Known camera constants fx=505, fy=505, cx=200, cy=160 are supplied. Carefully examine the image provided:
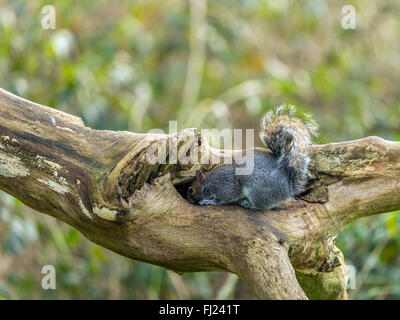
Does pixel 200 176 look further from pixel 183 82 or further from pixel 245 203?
pixel 183 82

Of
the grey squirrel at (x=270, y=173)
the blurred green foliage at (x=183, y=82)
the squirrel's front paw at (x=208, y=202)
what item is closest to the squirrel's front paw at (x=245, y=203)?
the grey squirrel at (x=270, y=173)

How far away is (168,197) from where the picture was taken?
173cm

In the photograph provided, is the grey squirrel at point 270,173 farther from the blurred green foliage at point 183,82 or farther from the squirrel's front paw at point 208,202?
the blurred green foliage at point 183,82

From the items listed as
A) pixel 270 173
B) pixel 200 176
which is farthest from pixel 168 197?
pixel 270 173

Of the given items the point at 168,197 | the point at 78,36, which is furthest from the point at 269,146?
the point at 78,36

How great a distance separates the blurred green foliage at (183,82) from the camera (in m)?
3.36

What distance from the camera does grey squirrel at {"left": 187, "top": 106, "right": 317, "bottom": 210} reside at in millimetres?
1910

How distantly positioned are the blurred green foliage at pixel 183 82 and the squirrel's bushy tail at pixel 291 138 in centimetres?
69

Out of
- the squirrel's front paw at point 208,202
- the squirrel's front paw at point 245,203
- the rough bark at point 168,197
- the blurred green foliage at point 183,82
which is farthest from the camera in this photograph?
the blurred green foliage at point 183,82

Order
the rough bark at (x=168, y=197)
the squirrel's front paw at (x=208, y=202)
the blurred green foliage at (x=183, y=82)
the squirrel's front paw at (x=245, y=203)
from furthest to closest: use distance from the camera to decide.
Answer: the blurred green foliage at (x=183, y=82)
the squirrel's front paw at (x=208, y=202)
the squirrel's front paw at (x=245, y=203)
the rough bark at (x=168, y=197)

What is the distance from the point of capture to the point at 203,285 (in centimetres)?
373

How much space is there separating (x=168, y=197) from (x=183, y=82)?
3081 millimetres
